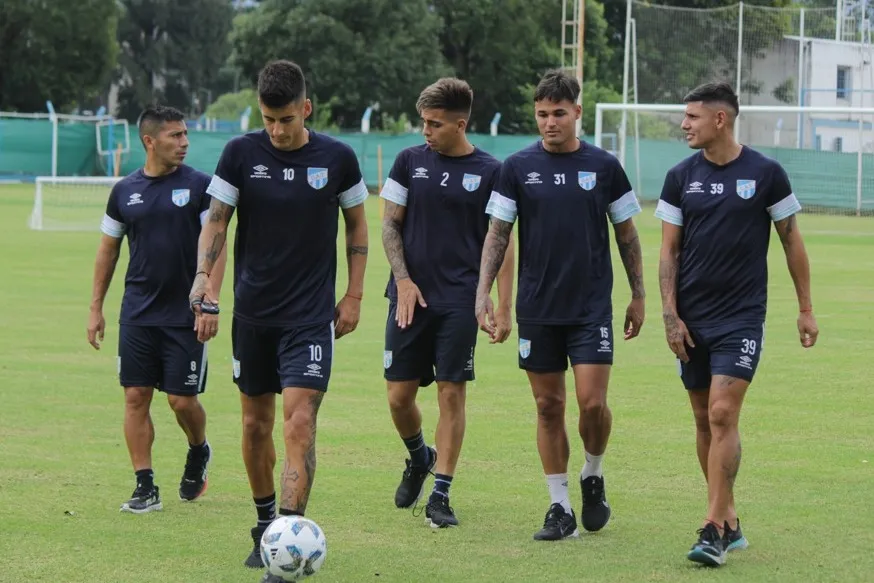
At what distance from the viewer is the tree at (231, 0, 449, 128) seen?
60719mm

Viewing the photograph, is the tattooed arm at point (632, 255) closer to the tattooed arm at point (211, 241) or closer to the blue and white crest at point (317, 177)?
the blue and white crest at point (317, 177)

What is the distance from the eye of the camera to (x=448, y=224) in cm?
828

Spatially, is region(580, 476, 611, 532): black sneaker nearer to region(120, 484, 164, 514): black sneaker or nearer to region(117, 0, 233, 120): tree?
region(120, 484, 164, 514): black sneaker

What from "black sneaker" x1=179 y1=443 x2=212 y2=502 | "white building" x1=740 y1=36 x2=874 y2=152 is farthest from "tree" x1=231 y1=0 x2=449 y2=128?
"black sneaker" x1=179 y1=443 x2=212 y2=502

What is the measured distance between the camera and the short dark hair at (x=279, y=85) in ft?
22.1

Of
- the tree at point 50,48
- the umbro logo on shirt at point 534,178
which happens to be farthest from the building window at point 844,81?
the umbro logo on shirt at point 534,178

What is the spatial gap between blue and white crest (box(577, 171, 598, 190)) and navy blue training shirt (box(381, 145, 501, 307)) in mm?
665

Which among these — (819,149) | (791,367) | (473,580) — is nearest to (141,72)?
(819,149)

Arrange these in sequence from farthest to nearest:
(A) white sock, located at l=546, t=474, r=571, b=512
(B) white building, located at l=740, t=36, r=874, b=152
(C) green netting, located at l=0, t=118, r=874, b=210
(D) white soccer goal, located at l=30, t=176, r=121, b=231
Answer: (C) green netting, located at l=0, t=118, r=874, b=210
(B) white building, located at l=740, t=36, r=874, b=152
(D) white soccer goal, located at l=30, t=176, r=121, b=231
(A) white sock, located at l=546, t=474, r=571, b=512

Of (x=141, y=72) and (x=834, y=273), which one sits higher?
(x=141, y=72)

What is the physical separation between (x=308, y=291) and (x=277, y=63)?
1.08 m

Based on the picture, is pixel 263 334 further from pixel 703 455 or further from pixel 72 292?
pixel 72 292

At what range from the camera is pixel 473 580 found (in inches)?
263

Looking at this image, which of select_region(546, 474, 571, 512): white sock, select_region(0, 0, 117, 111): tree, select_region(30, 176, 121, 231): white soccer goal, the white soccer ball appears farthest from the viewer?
select_region(0, 0, 117, 111): tree
